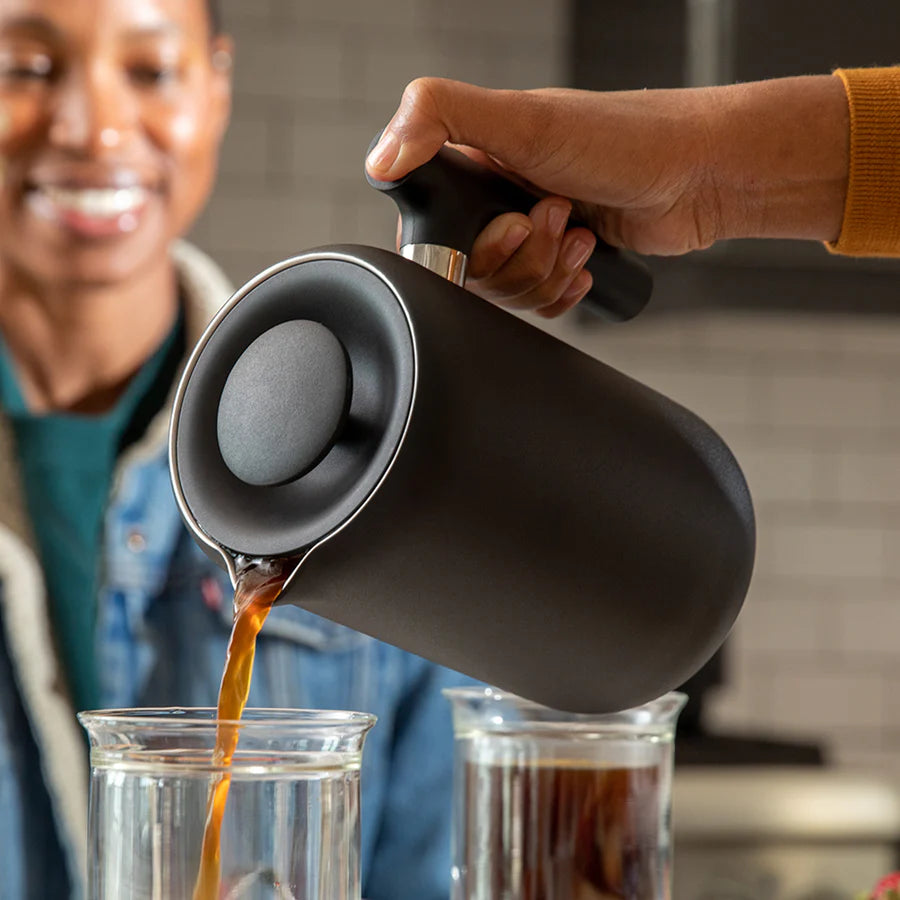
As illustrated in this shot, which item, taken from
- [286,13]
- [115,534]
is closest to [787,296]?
[286,13]

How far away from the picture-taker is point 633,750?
25.8 inches

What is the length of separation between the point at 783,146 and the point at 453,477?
0.34 m

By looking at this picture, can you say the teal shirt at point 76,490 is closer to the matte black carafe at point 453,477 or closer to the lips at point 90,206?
the lips at point 90,206

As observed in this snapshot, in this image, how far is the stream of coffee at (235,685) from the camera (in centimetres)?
51

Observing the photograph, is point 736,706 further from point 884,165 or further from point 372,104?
point 884,165

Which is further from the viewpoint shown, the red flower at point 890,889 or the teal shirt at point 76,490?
the teal shirt at point 76,490

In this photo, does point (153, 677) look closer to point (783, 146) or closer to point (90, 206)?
point (90, 206)

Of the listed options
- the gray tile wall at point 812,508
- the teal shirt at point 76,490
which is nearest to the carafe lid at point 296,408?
the teal shirt at point 76,490

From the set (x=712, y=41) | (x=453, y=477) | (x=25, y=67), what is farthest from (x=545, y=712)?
(x=712, y=41)

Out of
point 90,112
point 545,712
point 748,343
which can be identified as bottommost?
point 545,712

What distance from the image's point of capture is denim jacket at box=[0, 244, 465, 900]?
1.66 metres

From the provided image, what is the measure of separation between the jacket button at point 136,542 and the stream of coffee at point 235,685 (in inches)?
47.1

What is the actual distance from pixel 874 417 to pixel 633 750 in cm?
216

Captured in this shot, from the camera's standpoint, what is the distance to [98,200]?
181 cm
